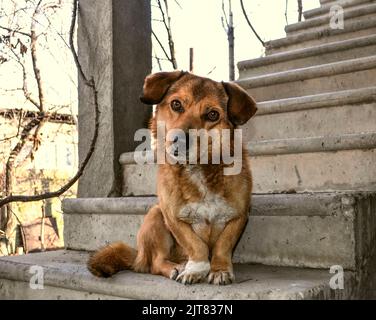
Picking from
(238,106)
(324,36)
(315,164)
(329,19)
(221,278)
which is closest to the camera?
(221,278)

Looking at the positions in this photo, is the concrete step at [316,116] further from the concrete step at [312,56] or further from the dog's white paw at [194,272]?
the dog's white paw at [194,272]

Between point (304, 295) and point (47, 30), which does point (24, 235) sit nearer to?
point (47, 30)

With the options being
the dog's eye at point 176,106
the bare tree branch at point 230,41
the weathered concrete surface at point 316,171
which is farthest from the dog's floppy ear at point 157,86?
the bare tree branch at point 230,41

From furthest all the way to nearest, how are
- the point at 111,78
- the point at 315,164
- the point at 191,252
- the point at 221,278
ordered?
the point at 111,78, the point at 315,164, the point at 191,252, the point at 221,278

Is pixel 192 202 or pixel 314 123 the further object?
pixel 314 123

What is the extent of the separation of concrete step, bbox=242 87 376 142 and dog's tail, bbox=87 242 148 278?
57.0 inches

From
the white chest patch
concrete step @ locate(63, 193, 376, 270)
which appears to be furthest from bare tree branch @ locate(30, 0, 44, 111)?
the white chest patch

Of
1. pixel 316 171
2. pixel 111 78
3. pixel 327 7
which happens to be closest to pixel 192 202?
pixel 316 171

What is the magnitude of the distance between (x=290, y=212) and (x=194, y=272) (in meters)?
0.59

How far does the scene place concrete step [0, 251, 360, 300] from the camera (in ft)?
5.87

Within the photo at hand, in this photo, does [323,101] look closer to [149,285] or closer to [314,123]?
[314,123]

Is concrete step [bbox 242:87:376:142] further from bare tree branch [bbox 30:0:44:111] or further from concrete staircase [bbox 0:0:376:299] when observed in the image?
bare tree branch [bbox 30:0:44:111]

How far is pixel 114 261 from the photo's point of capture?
2268 mm
